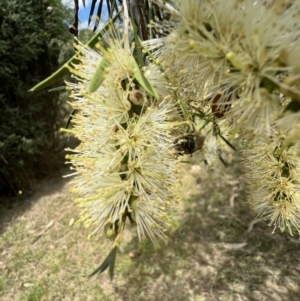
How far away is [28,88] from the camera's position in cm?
376

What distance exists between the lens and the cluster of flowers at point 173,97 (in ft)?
1.81

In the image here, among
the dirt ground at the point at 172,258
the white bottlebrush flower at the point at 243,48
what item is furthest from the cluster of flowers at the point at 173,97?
the dirt ground at the point at 172,258

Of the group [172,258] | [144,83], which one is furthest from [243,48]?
[172,258]

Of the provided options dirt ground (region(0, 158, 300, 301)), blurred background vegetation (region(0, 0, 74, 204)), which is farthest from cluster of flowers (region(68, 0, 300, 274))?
blurred background vegetation (region(0, 0, 74, 204))

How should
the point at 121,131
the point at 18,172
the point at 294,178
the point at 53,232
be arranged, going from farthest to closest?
the point at 18,172
the point at 53,232
the point at 294,178
the point at 121,131

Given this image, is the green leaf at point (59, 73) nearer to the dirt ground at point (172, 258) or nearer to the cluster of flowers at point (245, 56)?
the cluster of flowers at point (245, 56)

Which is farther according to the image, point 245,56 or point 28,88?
point 28,88

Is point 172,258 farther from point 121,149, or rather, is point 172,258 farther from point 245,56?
point 245,56

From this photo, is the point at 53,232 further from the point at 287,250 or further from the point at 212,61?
the point at 212,61

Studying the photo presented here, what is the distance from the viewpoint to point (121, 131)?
2.40 ft

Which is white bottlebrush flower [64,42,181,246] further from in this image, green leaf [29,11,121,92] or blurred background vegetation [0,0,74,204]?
blurred background vegetation [0,0,74,204]

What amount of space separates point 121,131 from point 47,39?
3.40m

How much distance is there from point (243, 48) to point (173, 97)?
261 mm

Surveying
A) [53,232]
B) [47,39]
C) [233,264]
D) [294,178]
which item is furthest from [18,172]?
[294,178]
